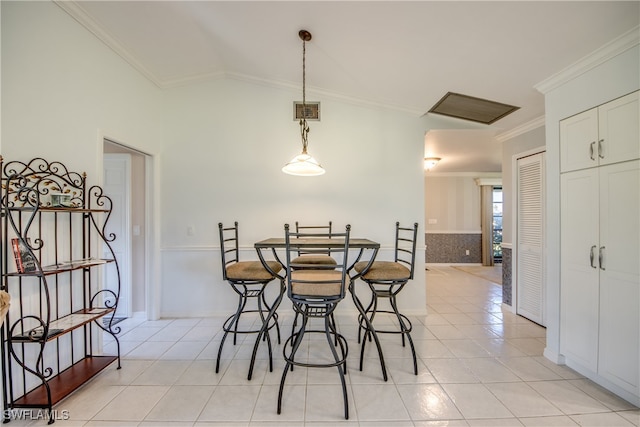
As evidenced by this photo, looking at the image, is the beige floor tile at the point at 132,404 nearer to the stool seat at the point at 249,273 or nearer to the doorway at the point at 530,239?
the stool seat at the point at 249,273

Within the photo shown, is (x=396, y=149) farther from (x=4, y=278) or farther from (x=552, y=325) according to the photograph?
(x=4, y=278)

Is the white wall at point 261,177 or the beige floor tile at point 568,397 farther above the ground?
the white wall at point 261,177

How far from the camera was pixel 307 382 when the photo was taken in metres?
1.97

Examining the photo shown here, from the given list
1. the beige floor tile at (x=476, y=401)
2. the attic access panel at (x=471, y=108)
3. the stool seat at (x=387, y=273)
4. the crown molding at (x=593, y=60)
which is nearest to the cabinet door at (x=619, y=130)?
the crown molding at (x=593, y=60)

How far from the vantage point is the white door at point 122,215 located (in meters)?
3.17

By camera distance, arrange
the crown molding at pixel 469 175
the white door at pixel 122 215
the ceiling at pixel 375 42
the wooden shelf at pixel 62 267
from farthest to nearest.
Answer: the crown molding at pixel 469 175 < the white door at pixel 122 215 < the ceiling at pixel 375 42 < the wooden shelf at pixel 62 267

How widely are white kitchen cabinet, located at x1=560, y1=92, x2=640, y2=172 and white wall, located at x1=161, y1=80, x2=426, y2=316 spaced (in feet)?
4.62

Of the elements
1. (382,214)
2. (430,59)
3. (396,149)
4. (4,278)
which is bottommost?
(4,278)

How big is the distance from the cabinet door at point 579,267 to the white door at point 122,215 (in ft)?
14.1

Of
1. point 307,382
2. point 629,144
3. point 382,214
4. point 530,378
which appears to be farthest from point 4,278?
point 629,144

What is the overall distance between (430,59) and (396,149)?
3.71ft

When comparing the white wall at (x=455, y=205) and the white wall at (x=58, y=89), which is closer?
the white wall at (x=58, y=89)

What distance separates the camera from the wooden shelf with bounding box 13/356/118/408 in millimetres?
1641

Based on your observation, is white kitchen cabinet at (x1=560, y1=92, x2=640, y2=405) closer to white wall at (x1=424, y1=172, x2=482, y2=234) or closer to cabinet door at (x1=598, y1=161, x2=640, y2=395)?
cabinet door at (x1=598, y1=161, x2=640, y2=395)
